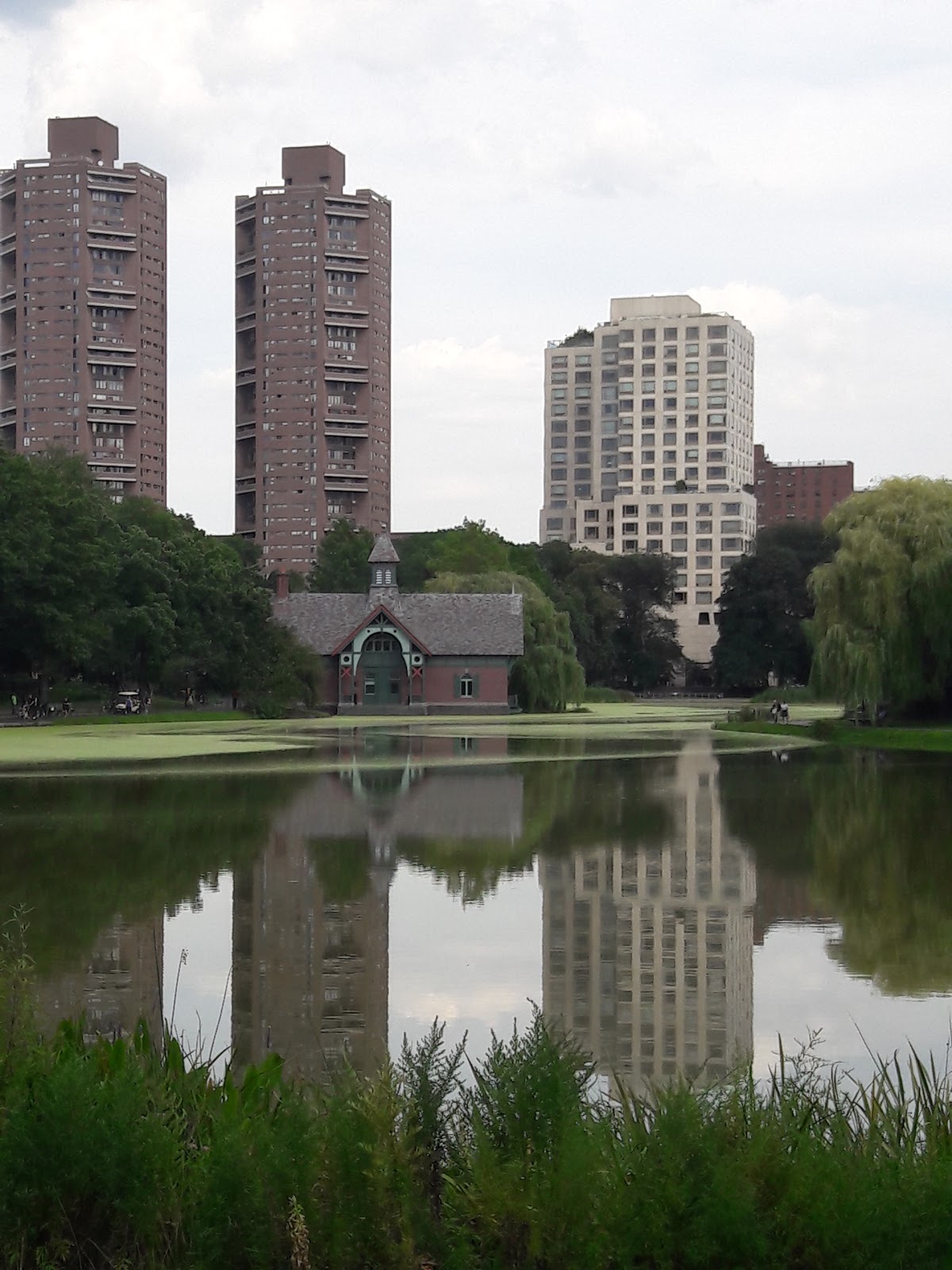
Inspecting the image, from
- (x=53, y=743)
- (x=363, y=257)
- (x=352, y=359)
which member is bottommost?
(x=53, y=743)

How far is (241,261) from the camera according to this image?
15612 cm

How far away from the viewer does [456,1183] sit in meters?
5.72

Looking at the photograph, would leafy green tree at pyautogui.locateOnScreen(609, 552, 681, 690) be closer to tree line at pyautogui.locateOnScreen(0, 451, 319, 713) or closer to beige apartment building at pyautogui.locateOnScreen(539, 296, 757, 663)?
beige apartment building at pyautogui.locateOnScreen(539, 296, 757, 663)

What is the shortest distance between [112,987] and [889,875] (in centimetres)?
936

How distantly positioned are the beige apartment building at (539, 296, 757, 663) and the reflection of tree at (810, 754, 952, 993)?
136 meters

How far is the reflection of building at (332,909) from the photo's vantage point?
985 centimetres

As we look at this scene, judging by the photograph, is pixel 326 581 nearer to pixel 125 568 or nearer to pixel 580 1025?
pixel 125 568

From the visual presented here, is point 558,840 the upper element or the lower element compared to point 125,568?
lower

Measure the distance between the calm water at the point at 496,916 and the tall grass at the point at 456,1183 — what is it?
4.66 feet

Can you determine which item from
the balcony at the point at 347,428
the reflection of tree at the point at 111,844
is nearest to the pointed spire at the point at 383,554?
the reflection of tree at the point at 111,844

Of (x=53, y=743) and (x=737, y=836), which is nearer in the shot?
(x=737, y=836)

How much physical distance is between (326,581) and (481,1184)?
111 metres

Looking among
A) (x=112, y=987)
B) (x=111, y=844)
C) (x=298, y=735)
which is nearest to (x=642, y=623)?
(x=298, y=735)

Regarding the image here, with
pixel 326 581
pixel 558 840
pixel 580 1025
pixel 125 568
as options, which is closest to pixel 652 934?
pixel 580 1025
